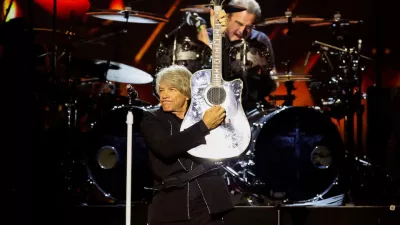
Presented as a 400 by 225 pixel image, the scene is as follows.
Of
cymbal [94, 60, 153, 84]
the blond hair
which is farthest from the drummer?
the blond hair

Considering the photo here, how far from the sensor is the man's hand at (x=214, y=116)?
363 cm

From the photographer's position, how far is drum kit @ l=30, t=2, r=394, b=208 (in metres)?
7.32

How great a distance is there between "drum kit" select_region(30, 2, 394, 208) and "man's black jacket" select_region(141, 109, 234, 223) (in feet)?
11.1

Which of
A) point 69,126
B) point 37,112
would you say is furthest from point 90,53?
point 37,112

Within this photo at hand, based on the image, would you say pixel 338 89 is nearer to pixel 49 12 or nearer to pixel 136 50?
pixel 136 50

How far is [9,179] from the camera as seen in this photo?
6.89m

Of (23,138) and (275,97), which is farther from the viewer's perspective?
(275,97)

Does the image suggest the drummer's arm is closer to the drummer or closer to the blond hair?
the drummer

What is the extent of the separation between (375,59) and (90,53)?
395 cm

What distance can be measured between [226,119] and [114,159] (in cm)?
373

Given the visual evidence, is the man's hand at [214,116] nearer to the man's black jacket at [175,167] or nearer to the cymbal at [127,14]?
the man's black jacket at [175,167]

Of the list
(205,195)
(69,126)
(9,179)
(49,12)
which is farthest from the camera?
(49,12)

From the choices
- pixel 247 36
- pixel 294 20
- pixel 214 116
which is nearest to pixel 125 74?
pixel 247 36

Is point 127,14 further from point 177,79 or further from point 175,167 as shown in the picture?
point 175,167
